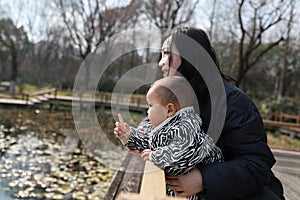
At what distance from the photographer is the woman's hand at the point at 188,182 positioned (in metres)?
0.87

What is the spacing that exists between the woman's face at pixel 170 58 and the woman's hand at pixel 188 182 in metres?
0.35

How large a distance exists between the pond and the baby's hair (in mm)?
415

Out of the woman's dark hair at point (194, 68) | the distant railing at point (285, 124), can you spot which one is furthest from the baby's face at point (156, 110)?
the distant railing at point (285, 124)

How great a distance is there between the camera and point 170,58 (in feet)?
3.43

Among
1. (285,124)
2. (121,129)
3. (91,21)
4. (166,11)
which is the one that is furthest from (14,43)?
(121,129)

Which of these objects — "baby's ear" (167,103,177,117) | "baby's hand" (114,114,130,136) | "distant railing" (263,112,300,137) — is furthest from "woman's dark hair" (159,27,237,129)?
"distant railing" (263,112,300,137)

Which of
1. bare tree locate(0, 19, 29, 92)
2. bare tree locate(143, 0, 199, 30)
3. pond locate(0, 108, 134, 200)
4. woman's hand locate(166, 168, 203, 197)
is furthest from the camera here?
bare tree locate(0, 19, 29, 92)

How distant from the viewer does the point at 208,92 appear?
0.98 m

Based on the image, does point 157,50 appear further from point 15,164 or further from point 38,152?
point 38,152

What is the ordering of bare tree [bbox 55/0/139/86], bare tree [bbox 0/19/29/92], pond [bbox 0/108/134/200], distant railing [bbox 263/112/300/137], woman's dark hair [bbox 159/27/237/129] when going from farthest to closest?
1. bare tree [bbox 0/19/29/92]
2. bare tree [bbox 55/0/139/86]
3. distant railing [bbox 263/112/300/137]
4. pond [bbox 0/108/134/200]
5. woman's dark hair [bbox 159/27/237/129]

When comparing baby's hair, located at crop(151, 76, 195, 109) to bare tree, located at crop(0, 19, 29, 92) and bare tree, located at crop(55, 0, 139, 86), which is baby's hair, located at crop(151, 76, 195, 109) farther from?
bare tree, located at crop(0, 19, 29, 92)

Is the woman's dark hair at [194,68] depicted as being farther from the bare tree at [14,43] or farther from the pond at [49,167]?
the bare tree at [14,43]

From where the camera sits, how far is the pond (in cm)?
350

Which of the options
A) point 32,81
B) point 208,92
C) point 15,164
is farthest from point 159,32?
point 32,81
